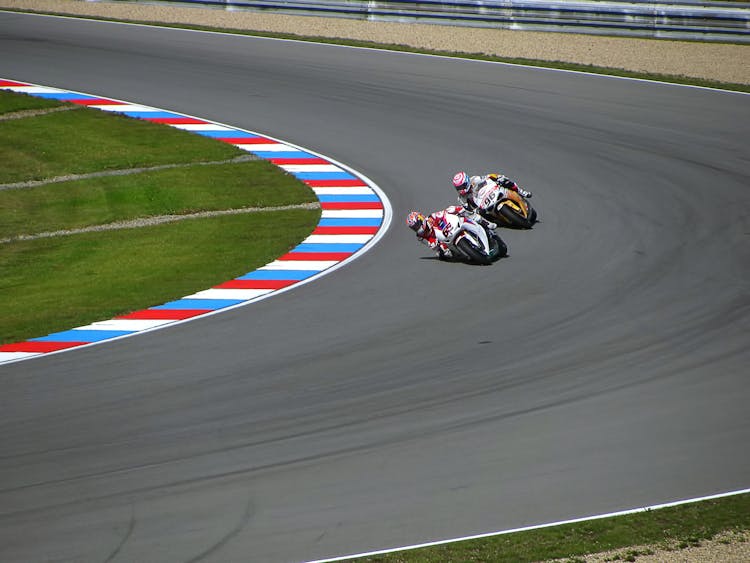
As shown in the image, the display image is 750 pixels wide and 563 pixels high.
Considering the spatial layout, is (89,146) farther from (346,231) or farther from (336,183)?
(346,231)

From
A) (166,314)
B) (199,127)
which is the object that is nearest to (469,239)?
(166,314)

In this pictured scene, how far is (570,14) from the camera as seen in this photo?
25891mm

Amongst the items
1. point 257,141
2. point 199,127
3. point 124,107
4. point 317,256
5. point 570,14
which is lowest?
point 317,256

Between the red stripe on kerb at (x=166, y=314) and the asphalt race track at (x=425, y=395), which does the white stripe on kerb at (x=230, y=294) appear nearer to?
the asphalt race track at (x=425, y=395)

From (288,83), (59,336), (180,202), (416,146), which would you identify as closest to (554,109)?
(416,146)

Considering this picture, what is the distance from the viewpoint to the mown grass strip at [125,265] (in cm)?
1341

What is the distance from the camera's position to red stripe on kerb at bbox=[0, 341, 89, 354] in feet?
39.7

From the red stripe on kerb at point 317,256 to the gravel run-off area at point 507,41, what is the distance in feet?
39.3

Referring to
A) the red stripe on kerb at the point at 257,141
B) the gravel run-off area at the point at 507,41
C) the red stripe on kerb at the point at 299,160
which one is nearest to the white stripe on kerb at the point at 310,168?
the red stripe on kerb at the point at 299,160

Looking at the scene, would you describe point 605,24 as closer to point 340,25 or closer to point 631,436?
point 340,25

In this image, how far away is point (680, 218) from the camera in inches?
629

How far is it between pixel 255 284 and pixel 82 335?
242 centimetres

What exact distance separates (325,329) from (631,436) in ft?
12.5

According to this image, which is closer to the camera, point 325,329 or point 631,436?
point 631,436
